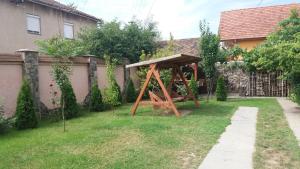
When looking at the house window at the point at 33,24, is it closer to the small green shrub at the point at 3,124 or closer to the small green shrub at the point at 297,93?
the small green shrub at the point at 3,124

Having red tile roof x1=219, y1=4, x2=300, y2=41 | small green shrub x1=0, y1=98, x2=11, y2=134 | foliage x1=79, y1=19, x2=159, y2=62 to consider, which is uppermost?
red tile roof x1=219, y1=4, x2=300, y2=41

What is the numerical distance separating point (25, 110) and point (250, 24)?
20.5 metres

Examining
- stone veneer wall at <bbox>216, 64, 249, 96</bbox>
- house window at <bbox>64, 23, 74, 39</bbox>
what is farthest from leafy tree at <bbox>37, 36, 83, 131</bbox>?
stone veneer wall at <bbox>216, 64, 249, 96</bbox>

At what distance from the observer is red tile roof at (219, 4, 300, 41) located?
79.5ft

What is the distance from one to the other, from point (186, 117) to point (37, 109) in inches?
211

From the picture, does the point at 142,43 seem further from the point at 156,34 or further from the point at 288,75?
the point at 288,75

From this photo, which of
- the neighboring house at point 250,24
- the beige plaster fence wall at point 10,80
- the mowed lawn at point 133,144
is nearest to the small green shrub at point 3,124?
the mowed lawn at point 133,144

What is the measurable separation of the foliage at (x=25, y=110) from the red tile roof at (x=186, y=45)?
1284cm

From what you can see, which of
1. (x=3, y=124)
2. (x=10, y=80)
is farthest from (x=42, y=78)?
(x=3, y=124)

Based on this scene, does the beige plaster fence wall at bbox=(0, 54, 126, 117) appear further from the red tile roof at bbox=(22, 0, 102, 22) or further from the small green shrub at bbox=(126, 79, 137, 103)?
the red tile roof at bbox=(22, 0, 102, 22)

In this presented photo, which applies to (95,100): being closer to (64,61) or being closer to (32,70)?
(64,61)

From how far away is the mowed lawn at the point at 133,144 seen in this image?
18.6 feet

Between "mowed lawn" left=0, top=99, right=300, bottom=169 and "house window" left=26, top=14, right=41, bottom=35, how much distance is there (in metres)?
9.44

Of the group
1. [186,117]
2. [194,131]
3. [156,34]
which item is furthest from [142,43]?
[194,131]
